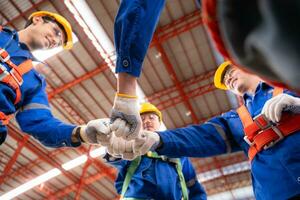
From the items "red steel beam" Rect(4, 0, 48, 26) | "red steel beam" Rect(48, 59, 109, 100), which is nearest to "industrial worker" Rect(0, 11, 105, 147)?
"red steel beam" Rect(4, 0, 48, 26)

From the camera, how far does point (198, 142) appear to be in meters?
2.64

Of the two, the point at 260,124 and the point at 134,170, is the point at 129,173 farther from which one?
the point at 260,124

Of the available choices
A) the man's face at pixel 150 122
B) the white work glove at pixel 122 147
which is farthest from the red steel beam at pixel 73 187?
the white work glove at pixel 122 147

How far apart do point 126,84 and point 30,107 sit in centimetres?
173

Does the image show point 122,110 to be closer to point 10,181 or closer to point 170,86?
point 170,86

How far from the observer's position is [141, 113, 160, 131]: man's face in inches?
163

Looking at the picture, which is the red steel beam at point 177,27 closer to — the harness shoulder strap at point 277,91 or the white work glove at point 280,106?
the harness shoulder strap at point 277,91

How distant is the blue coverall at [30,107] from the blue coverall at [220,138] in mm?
1061

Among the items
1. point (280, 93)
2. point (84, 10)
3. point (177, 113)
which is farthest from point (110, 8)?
point (280, 93)

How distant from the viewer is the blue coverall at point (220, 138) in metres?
1.68

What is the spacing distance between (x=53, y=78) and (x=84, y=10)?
3636 millimetres

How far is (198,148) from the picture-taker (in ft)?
8.64

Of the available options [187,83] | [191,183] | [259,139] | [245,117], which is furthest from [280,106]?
[187,83]

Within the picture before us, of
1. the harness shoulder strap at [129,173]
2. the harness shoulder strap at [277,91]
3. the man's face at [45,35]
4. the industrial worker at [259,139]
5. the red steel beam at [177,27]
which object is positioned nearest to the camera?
the industrial worker at [259,139]
